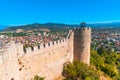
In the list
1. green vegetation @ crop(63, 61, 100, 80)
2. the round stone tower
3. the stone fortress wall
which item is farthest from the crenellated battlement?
green vegetation @ crop(63, 61, 100, 80)

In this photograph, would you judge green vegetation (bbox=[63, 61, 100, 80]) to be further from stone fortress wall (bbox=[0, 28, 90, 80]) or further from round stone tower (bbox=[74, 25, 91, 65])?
round stone tower (bbox=[74, 25, 91, 65])

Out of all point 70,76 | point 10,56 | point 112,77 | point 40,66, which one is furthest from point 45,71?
point 112,77

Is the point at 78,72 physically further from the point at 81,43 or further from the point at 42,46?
the point at 42,46

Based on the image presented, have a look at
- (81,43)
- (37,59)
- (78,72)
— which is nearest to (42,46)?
(37,59)

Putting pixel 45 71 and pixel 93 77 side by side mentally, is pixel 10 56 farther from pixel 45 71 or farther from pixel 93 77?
pixel 93 77

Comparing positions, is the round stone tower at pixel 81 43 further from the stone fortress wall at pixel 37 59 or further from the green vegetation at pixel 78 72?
the green vegetation at pixel 78 72

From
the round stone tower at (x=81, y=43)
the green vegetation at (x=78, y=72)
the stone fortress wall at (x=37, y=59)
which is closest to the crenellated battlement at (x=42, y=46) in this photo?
the stone fortress wall at (x=37, y=59)
